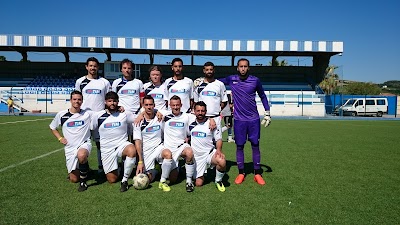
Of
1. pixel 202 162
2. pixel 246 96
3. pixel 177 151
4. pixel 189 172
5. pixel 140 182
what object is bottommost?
pixel 140 182

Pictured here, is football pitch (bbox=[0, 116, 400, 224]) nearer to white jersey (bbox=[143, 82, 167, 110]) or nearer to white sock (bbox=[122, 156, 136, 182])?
white sock (bbox=[122, 156, 136, 182])

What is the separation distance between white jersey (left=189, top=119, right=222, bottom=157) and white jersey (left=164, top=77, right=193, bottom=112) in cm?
67

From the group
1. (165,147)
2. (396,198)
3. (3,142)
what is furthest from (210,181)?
(3,142)

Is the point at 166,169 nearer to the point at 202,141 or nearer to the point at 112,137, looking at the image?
the point at 202,141

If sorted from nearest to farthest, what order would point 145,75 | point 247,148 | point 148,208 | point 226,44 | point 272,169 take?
point 148,208, point 272,169, point 247,148, point 226,44, point 145,75

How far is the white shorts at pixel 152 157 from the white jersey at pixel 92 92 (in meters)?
1.19

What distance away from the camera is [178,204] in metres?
3.72

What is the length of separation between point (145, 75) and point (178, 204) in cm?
3154

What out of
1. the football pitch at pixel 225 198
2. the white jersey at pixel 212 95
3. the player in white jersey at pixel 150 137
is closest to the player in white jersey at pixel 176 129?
the player in white jersey at pixel 150 137

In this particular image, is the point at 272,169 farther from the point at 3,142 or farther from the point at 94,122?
the point at 3,142

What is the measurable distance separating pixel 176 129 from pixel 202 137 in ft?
1.41

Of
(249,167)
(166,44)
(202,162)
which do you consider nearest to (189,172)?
(202,162)

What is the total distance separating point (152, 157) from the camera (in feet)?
15.5

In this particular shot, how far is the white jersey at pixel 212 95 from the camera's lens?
16.7 ft
